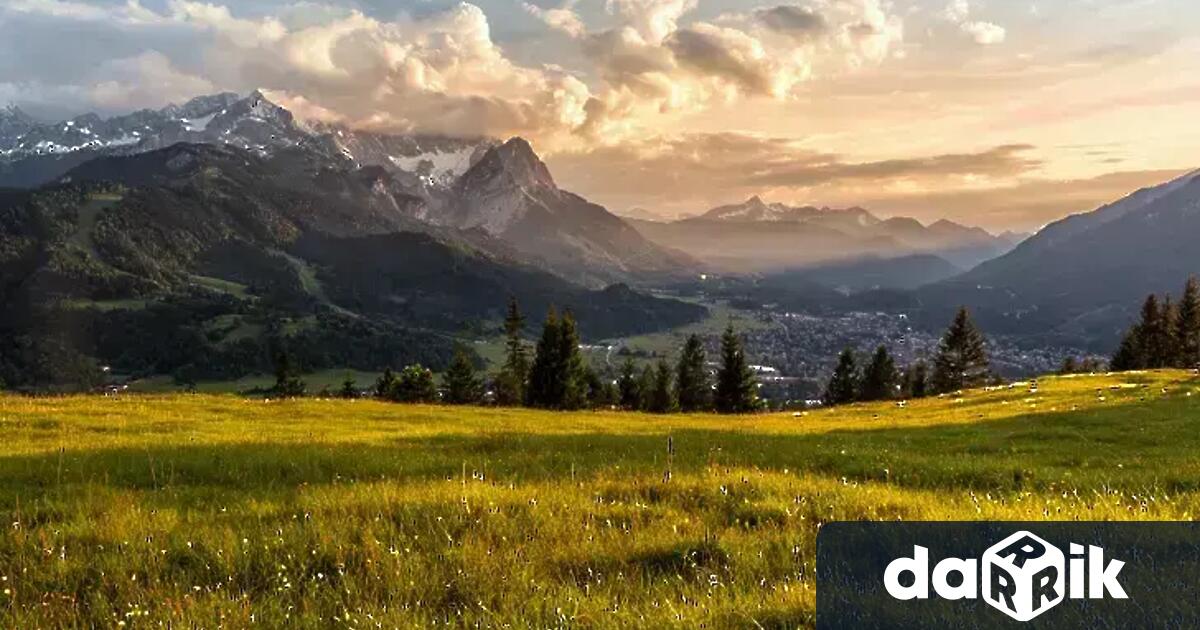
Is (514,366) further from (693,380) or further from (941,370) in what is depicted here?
(941,370)

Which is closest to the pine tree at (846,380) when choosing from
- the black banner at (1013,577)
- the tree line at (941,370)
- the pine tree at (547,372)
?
the tree line at (941,370)

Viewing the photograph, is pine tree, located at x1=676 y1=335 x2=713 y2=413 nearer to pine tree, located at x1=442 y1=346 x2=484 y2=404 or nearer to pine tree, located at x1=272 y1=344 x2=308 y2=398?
pine tree, located at x1=442 y1=346 x2=484 y2=404

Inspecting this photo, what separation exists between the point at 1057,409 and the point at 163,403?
4197 cm

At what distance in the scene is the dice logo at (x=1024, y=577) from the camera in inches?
180

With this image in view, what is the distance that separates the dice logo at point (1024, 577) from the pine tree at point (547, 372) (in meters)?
71.0

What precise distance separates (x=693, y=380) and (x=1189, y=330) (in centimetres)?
6403

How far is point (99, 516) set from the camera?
26.2ft

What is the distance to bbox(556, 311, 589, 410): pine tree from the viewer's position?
2965 inches

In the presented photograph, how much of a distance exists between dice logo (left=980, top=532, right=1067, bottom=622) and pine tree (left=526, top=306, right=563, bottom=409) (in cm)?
7101

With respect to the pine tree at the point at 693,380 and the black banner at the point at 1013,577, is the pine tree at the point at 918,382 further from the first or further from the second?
the black banner at the point at 1013,577

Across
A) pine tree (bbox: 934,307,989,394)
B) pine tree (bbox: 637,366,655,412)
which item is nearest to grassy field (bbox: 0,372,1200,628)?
pine tree (bbox: 637,366,655,412)

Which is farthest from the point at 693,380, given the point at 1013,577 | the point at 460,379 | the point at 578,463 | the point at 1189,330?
the point at 1013,577

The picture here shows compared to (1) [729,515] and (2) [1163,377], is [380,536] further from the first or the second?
(2) [1163,377]

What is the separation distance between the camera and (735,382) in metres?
85.0
